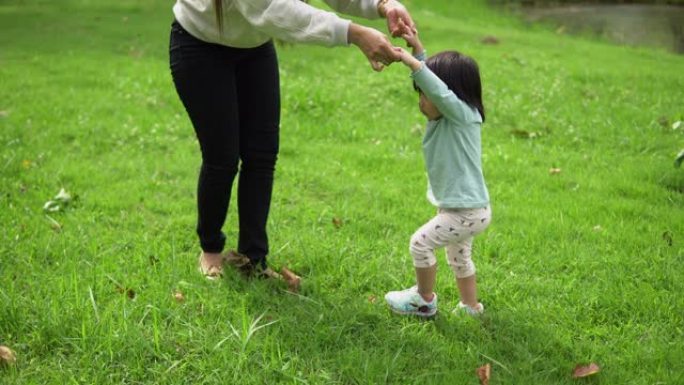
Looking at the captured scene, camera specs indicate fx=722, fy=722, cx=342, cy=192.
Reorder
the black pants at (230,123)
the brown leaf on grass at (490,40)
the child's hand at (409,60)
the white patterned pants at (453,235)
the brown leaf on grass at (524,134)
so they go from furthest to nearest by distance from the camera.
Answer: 1. the brown leaf on grass at (490,40)
2. the brown leaf on grass at (524,134)
3. the black pants at (230,123)
4. the white patterned pants at (453,235)
5. the child's hand at (409,60)

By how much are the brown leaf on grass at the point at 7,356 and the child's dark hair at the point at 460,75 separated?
6.08 ft

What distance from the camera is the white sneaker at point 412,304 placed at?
2943 mm

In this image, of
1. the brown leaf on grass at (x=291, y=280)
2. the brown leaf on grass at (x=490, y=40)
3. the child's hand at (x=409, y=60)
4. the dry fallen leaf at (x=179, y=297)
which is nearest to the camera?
the child's hand at (x=409, y=60)

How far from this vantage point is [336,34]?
8.20 feet

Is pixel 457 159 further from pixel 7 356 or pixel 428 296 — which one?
pixel 7 356

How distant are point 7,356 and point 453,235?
1.69 meters

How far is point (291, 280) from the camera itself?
326 cm

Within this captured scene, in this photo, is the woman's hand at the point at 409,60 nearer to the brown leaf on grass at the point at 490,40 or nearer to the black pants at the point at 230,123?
the black pants at the point at 230,123

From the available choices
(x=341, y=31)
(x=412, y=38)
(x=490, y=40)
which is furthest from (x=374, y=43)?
(x=490, y=40)

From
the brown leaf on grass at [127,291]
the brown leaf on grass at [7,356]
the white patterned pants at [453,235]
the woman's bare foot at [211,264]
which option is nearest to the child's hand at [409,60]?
the white patterned pants at [453,235]

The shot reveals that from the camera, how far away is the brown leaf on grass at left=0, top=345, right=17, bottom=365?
2.55 meters

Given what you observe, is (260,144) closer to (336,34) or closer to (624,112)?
(336,34)

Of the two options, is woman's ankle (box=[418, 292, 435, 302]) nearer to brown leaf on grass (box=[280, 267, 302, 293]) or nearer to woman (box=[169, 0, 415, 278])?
brown leaf on grass (box=[280, 267, 302, 293])

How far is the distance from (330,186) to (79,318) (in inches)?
85.1
